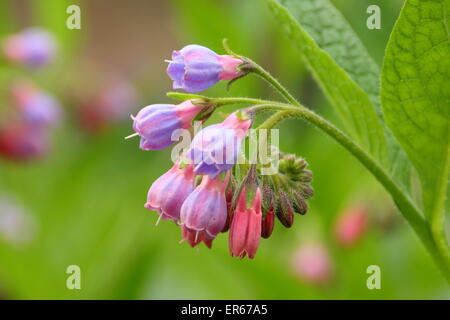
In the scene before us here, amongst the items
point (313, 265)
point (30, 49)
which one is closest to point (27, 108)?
point (30, 49)

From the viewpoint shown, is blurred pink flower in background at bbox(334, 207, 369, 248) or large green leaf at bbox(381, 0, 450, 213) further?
blurred pink flower in background at bbox(334, 207, 369, 248)

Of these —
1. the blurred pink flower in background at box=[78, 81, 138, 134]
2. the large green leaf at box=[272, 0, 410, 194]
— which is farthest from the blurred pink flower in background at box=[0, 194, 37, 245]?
the large green leaf at box=[272, 0, 410, 194]

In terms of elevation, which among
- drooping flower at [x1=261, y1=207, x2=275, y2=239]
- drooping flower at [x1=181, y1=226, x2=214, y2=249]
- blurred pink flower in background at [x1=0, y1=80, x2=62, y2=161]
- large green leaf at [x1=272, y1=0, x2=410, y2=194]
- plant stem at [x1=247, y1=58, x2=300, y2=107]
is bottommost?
drooping flower at [x1=181, y1=226, x2=214, y2=249]

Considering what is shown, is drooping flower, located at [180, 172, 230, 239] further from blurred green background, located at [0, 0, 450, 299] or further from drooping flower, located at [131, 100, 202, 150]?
blurred green background, located at [0, 0, 450, 299]

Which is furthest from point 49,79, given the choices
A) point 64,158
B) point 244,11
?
point 244,11

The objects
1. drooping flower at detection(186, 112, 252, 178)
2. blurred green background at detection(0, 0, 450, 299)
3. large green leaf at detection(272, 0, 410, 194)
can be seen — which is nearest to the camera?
drooping flower at detection(186, 112, 252, 178)
